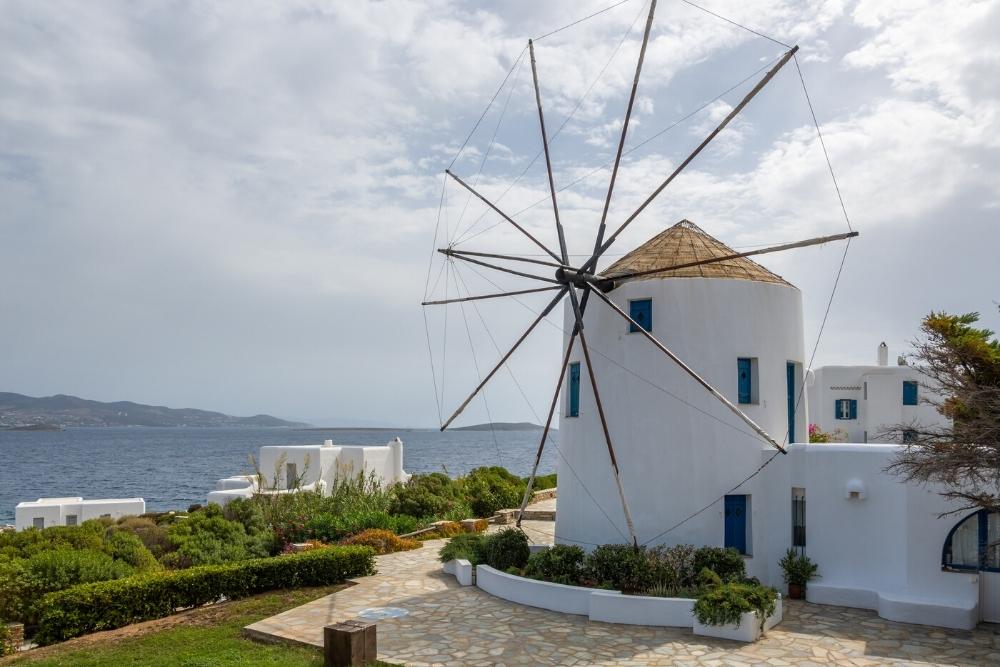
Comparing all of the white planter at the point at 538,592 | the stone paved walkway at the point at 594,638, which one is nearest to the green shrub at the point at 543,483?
the white planter at the point at 538,592

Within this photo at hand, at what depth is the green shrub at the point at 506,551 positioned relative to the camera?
15.8 m

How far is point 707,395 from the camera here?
1584 centimetres

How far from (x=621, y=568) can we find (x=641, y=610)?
4.07ft

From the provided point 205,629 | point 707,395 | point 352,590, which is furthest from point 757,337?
point 205,629

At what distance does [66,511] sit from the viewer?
29391 mm

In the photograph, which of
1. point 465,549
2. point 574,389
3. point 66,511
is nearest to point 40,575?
point 465,549

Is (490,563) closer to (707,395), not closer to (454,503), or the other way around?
(707,395)

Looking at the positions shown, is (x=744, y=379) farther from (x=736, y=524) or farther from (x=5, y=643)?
(x=5, y=643)

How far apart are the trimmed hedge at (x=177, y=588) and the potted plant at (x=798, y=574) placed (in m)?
8.25

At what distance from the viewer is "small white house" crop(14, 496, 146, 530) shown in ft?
94.0

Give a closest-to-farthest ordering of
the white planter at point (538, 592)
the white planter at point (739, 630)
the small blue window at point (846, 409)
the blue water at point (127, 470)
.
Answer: the white planter at point (739, 630), the white planter at point (538, 592), the small blue window at point (846, 409), the blue water at point (127, 470)

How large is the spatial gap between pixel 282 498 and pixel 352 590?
771 centimetres

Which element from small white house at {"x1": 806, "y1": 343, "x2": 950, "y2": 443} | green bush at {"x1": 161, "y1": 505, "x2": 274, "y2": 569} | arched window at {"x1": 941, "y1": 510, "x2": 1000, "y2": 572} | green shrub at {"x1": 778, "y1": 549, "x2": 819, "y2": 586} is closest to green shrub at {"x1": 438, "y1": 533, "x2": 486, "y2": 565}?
green bush at {"x1": 161, "y1": 505, "x2": 274, "y2": 569}

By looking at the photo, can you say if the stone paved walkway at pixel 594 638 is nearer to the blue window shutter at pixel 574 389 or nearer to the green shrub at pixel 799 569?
the green shrub at pixel 799 569
